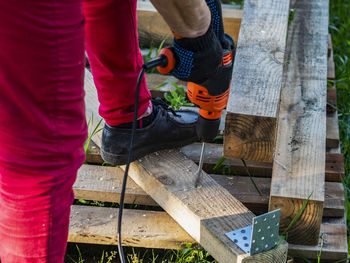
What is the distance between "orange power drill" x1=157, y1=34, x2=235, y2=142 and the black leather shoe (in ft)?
0.49

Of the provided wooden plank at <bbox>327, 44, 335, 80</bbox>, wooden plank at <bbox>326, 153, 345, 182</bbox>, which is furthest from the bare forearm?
wooden plank at <bbox>327, 44, 335, 80</bbox>

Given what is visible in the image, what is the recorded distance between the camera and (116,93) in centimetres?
199

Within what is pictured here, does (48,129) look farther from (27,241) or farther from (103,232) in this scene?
(103,232)

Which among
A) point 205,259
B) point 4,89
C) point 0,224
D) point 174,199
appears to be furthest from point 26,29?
point 205,259

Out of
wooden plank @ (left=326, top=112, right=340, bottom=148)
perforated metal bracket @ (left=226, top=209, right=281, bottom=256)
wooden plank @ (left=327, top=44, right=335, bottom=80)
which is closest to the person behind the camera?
perforated metal bracket @ (left=226, top=209, right=281, bottom=256)

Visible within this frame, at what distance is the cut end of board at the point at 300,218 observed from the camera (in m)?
1.88

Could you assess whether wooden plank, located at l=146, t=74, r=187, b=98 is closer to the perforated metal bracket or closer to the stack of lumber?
the stack of lumber

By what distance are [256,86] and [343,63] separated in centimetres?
143

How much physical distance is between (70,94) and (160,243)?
892mm

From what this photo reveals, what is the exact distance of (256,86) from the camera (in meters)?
2.07

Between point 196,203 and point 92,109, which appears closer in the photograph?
point 196,203

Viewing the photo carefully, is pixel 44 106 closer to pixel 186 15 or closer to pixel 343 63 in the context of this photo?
pixel 186 15

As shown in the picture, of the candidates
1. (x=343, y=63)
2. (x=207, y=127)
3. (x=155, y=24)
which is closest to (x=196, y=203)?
(x=207, y=127)

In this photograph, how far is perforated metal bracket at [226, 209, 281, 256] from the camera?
5.38 feet
